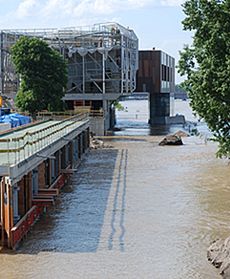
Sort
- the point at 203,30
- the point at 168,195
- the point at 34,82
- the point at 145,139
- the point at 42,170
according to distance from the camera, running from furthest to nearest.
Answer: the point at 145,139 < the point at 34,82 < the point at 168,195 < the point at 42,170 < the point at 203,30

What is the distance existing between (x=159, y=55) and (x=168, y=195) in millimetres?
62942

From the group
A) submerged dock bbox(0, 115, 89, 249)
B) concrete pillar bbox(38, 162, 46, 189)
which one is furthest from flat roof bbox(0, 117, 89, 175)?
concrete pillar bbox(38, 162, 46, 189)

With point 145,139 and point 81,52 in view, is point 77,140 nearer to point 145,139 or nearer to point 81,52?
point 145,139

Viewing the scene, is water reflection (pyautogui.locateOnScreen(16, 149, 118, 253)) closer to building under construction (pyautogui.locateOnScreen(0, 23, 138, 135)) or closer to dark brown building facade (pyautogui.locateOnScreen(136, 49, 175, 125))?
building under construction (pyautogui.locateOnScreen(0, 23, 138, 135))

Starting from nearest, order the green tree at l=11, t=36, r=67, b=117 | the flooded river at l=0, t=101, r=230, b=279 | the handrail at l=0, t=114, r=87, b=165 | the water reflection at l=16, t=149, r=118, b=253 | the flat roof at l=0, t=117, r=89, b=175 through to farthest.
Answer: the flooded river at l=0, t=101, r=230, b=279, the water reflection at l=16, t=149, r=118, b=253, the flat roof at l=0, t=117, r=89, b=175, the handrail at l=0, t=114, r=87, b=165, the green tree at l=11, t=36, r=67, b=117

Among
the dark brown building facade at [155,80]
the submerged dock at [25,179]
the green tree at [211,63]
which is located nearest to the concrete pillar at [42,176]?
the submerged dock at [25,179]

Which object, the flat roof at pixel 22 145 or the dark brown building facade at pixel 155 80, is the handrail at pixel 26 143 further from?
the dark brown building facade at pixel 155 80

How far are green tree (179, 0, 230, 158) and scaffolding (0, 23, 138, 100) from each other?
50.3m

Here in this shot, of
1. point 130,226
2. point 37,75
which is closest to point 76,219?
point 130,226

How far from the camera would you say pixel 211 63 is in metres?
23.1

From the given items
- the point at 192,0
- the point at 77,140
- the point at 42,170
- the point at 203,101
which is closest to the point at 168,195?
the point at 42,170

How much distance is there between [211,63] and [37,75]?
3717 cm

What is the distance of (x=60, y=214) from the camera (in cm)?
2719

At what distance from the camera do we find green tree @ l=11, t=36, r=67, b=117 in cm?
5797
